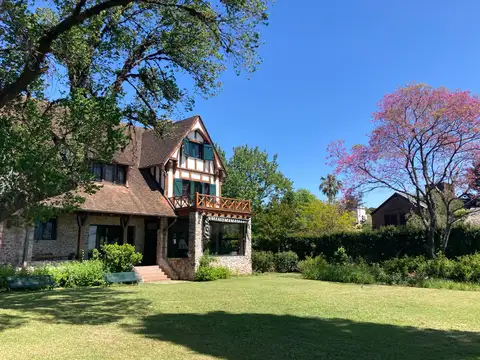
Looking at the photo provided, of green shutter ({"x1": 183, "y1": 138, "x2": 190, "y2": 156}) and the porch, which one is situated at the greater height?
green shutter ({"x1": 183, "y1": 138, "x2": 190, "y2": 156})

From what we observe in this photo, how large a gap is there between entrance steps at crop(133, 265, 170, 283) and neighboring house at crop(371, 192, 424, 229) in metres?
28.3

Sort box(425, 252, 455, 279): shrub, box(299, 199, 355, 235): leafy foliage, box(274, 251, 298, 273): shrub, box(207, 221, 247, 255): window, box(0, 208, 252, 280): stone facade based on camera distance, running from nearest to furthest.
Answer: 1. box(0, 208, 252, 280): stone facade
2. box(425, 252, 455, 279): shrub
3. box(207, 221, 247, 255): window
4. box(274, 251, 298, 273): shrub
5. box(299, 199, 355, 235): leafy foliage

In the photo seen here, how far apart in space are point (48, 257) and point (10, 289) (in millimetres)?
4508

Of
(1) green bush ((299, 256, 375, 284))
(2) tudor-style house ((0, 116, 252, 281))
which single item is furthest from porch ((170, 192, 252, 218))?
(1) green bush ((299, 256, 375, 284))

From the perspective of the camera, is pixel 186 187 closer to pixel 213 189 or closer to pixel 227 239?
pixel 213 189

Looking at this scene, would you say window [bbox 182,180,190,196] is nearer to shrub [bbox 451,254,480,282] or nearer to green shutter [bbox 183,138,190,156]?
green shutter [bbox 183,138,190,156]

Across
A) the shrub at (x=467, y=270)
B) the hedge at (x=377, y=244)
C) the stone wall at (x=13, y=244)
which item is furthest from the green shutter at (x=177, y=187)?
the shrub at (x=467, y=270)

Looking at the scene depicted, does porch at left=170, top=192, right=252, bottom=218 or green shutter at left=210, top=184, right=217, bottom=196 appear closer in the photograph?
porch at left=170, top=192, right=252, bottom=218

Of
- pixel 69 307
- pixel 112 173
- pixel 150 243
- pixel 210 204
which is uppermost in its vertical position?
pixel 112 173

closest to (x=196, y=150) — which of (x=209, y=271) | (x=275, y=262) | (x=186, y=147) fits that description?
(x=186, y=147)

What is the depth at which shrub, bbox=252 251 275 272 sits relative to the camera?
26.9 metres

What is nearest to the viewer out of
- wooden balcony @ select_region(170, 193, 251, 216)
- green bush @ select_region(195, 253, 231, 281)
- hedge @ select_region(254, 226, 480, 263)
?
green bush @ select_region(195, 253, 231, 281)

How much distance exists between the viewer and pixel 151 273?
2141 cm

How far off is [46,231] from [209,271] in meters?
8.58
